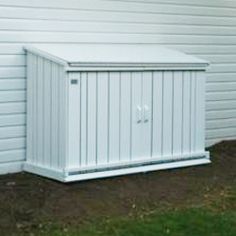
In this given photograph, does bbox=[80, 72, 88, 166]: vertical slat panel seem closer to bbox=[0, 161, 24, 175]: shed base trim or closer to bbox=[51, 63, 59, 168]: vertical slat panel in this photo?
bbox=[51, 63, 59, 168]: vertical slat panel

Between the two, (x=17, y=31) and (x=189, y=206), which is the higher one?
(x=17, y=31)

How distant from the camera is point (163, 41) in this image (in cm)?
1216

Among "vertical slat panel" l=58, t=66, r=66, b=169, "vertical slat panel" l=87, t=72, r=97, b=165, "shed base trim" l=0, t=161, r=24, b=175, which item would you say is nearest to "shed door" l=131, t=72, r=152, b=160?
"vertical slat panel" l=87, t=72, r=97, b=165

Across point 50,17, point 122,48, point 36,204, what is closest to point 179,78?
point 122,48

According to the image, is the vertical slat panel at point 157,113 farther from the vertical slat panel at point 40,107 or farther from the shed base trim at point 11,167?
the shed base trim at point 11,167

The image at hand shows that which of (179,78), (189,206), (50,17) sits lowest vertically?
(189,206)

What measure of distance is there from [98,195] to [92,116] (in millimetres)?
988

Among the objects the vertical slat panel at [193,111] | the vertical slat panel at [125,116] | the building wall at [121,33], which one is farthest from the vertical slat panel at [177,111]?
the building wall at [121,33]

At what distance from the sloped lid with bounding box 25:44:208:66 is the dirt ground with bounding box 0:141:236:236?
137cm

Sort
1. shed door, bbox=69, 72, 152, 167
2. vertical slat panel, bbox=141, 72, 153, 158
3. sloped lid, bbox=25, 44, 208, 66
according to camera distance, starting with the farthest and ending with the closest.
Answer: vertical slat panel, bbox=141, 72, 153, 158 → sloped lid, bbox=25, 44, 208, 66 → shed door, bbox=69, 72, 152, 167

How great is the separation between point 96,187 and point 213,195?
1.32m

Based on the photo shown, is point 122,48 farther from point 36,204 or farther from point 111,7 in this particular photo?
point 36,204

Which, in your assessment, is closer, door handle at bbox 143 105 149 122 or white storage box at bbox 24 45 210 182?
white storage box at bbox 24 45 210 182

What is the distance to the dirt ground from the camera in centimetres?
852
